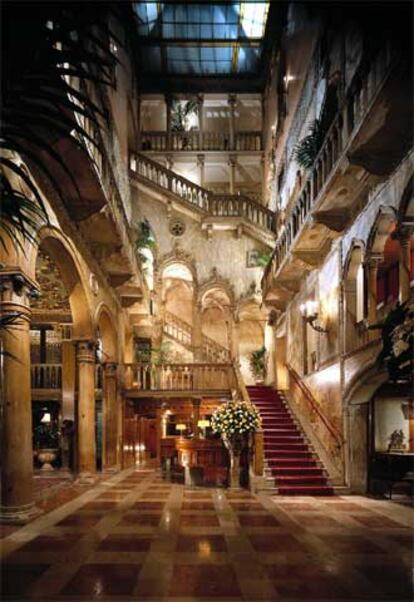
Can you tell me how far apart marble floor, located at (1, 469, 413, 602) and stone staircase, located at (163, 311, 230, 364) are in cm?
1442

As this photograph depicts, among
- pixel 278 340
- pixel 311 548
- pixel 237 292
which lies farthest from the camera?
pixel 237 292

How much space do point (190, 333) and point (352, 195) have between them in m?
15.4

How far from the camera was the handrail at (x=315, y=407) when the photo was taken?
13568 mm

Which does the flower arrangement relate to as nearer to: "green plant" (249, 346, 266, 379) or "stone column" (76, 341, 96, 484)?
"stone column" (76, 341, 96, 484)

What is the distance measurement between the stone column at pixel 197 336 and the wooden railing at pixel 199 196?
13.3ft

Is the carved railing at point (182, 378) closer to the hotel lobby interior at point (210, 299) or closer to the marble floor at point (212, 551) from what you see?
the hotel lobby interior at point (210, 299)

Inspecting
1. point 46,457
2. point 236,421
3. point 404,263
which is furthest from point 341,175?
point 46,457

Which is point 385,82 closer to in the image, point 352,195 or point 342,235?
point 352,195

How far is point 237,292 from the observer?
25719 millimetres

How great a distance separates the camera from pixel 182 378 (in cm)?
2184

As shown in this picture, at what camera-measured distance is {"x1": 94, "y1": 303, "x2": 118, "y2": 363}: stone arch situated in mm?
18622

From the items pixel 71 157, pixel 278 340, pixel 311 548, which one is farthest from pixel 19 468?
pixel 278 340

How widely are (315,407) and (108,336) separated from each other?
7.21m

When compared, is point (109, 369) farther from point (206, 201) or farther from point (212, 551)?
point (212, 551)
